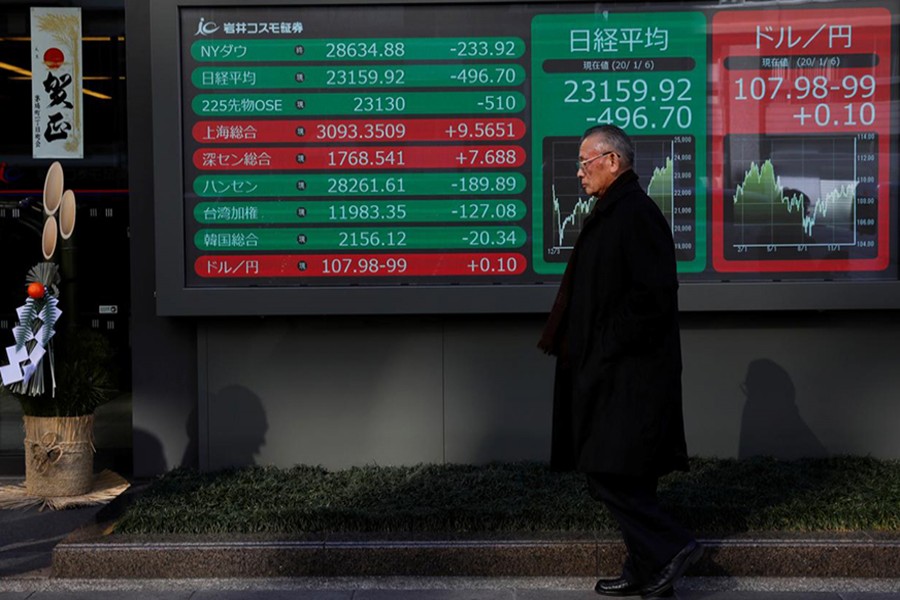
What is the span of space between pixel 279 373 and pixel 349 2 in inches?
82.9

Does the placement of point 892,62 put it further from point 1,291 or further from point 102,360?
point 1,291

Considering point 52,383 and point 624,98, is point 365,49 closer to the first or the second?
point 624,98

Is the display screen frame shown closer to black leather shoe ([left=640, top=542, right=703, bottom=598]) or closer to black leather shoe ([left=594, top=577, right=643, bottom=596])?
black leather shoe ([left=594, top=577, right=643, bottom=596])

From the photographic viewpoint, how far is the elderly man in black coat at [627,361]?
509 centimetres

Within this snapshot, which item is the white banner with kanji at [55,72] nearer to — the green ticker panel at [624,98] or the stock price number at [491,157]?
the stock price number at [491,157]

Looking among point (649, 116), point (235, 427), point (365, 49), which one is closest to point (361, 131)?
point (365, 49)

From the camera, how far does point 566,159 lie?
718 cm

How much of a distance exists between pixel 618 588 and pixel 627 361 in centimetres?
102

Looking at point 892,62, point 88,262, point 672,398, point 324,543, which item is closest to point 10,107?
point 88,262

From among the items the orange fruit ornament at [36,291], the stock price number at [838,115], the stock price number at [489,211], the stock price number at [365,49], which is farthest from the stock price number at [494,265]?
the orange fruit ornament at [36,291]

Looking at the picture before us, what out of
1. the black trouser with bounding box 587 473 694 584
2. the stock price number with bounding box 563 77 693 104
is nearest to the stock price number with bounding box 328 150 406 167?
the stock price number with bounding box 563 77 693 104

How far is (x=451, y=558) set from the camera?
5.75 metres

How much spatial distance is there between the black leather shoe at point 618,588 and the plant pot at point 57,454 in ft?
9.89

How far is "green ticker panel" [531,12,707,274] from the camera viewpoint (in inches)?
281
